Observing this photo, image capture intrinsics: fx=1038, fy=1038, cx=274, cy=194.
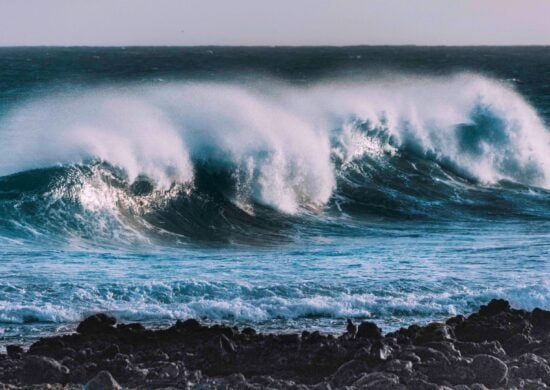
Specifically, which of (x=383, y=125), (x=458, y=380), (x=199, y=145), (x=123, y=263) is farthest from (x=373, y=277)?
(x=383, y=125)

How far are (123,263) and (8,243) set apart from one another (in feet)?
6.62

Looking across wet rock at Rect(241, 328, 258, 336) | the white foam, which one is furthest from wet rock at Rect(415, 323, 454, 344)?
the white foam

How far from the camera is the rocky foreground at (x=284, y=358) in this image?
823cm

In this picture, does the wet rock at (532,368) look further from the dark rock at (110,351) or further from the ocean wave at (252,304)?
the dark rock at (110,351)

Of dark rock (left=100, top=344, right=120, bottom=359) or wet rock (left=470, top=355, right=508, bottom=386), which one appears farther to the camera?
dark rock (left=100, top=344, right=120, bottom=359)

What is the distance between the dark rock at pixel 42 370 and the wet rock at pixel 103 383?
335mm

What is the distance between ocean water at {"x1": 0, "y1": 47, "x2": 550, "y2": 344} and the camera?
1129cm

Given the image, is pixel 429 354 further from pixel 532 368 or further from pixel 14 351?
pixel 14 351

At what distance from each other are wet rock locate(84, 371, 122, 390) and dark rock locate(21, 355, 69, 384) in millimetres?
335

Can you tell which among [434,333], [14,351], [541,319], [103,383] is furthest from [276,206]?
[103,383]

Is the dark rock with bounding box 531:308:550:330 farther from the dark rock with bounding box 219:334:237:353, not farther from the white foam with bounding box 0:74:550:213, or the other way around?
the white foam with bounding box 0:74:550:213

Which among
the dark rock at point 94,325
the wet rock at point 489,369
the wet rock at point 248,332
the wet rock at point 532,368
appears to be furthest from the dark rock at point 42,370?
the wet rock at point 532,368

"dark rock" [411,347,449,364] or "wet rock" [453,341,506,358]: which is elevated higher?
"dark rock" [411,347,449,364]

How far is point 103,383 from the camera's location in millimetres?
8016
